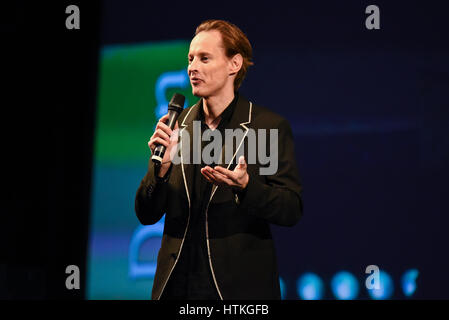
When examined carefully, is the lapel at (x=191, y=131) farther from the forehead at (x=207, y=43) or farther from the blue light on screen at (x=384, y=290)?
the blue light on screen at (x=384, y=290)

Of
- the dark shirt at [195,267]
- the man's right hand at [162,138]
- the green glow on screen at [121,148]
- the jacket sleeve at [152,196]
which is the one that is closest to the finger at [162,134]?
the man's right hand at [162,138]

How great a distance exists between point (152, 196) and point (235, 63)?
56cm

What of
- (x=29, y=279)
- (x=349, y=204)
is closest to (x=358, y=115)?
(x=349, y=204)

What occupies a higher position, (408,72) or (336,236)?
(408,72)

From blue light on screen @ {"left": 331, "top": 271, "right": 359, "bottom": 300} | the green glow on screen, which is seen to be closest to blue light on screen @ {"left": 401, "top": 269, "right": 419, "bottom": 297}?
blue light on screen @ {"left": 331, "top": 271, "right": 359, "bottom": 300}

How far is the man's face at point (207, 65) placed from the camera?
1662 millimetres

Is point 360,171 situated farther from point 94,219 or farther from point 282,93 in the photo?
point 94,219

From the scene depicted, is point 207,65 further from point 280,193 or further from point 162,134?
point 280,193

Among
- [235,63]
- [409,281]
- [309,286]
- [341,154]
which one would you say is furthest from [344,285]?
[235,63]

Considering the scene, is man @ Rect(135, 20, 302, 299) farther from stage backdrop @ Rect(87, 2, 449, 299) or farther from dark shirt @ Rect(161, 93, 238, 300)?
stage backdrop @ Rect(87, 2, 449, 299)

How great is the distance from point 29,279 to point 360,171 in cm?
221

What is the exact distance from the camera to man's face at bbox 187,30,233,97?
1.66 m

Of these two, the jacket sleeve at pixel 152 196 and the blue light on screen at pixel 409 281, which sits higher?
the jacket sleeve at pixel 152 196

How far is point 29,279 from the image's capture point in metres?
3.17
